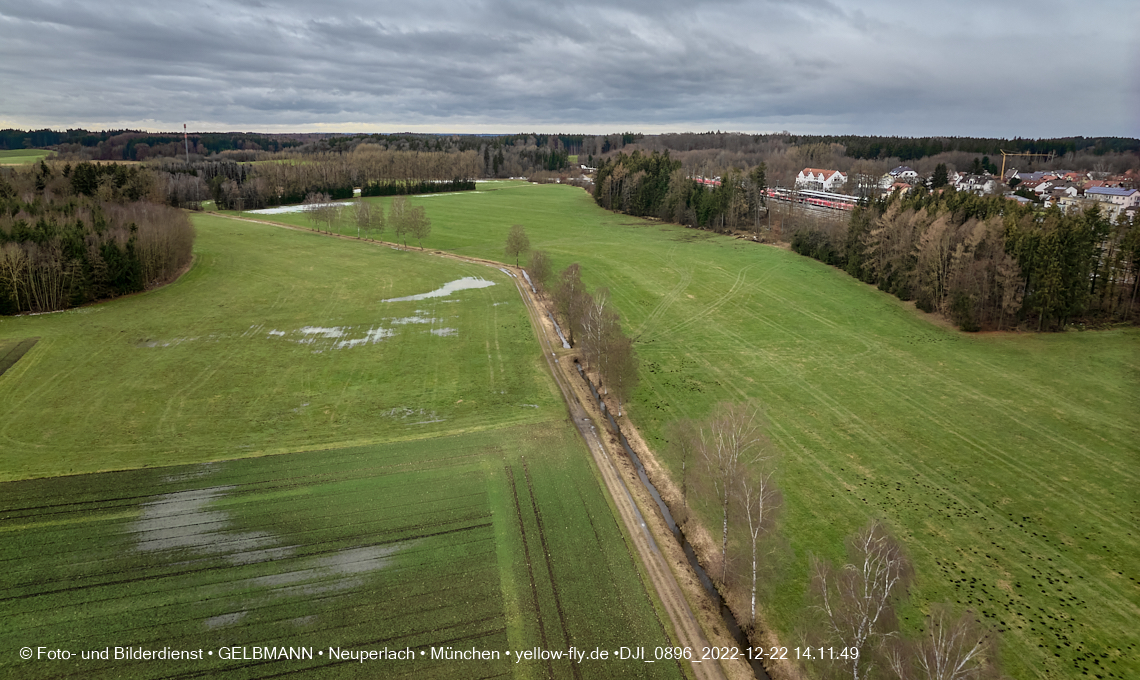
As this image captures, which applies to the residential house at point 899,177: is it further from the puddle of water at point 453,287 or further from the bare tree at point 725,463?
the bare tree at point 725,463

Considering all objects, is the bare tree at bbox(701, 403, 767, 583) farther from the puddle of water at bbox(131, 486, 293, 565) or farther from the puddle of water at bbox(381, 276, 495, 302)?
the puddle of water at bbox(381, 276, 495, 302)

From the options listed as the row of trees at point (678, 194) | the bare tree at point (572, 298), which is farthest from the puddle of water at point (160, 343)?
the row of trees at point (678, 194)

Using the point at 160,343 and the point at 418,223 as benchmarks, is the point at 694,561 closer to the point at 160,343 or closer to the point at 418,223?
the point at 160,343

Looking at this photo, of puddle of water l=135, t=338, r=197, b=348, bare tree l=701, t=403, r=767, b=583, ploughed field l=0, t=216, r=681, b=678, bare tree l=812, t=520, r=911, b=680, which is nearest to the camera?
bare tree l=812, t=520, r=911, b=680

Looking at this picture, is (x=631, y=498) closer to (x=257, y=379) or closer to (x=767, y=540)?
(x=767, y=540)

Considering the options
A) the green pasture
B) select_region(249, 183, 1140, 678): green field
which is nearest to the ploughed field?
the green pasture

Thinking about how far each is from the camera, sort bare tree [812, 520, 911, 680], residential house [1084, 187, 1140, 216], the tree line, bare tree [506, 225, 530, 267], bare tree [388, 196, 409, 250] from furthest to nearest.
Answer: residential house [1084, 187, 1140, 216]
bare tree [388, 196, 409, 250]
bare tree [506, 225, 530, 267]
the tree line
bare tree [812, 520, 911, 680]

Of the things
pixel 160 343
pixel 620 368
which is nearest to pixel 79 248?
pixel 160 343
